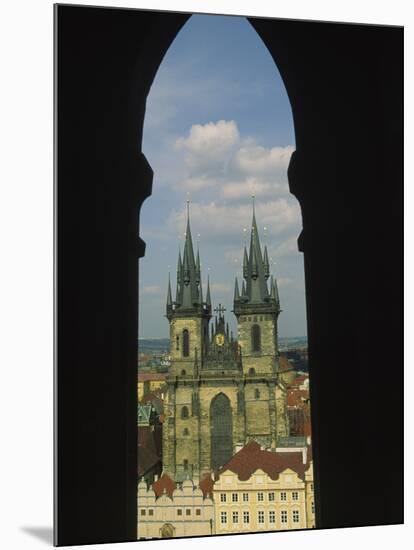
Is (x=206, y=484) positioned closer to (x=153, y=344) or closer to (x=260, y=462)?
(x=260, y=462)

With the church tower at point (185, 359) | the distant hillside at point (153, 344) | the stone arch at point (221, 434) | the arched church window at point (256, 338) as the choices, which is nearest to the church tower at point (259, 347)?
the arched church window at point (256, 338)

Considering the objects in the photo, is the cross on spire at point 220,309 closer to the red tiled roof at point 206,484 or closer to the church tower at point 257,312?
the church tower at point 257,312

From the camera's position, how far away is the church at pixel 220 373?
871cm

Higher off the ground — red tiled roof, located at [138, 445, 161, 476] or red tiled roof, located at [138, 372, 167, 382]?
red tiled roof, located at [138, 372, 167, 382]

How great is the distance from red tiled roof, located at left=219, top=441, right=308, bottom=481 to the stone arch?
63mm

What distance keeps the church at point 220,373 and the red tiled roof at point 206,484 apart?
1.8 inches

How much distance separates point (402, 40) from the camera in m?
9.23

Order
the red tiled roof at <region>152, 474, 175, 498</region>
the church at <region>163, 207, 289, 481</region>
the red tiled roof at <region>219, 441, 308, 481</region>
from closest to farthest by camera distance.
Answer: the red tiled roof at <region>152, 474, 175, 498</region> → the church at <region>163, 207, 289, 481</region> → the red tiled roof at <region>219, 441, 308, 481</region>

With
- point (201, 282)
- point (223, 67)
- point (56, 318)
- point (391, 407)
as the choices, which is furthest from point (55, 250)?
point (391, 407)

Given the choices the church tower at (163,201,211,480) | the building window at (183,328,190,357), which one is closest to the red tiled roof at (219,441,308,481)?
the church tower at (163,201,211,480)

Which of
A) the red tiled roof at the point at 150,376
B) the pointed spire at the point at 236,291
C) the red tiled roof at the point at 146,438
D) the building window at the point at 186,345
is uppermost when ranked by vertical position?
the pointed spire at the point at 236,291

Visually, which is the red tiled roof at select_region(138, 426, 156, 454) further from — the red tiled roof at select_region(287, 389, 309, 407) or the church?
the red tiled roof at select_region(287, 389, 309, 407)

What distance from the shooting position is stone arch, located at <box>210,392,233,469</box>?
8.74 m

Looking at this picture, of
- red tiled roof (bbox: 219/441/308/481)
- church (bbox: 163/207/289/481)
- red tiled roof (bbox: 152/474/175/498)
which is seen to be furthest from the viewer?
red tiled roof (bbox: 219/441/308/481)
